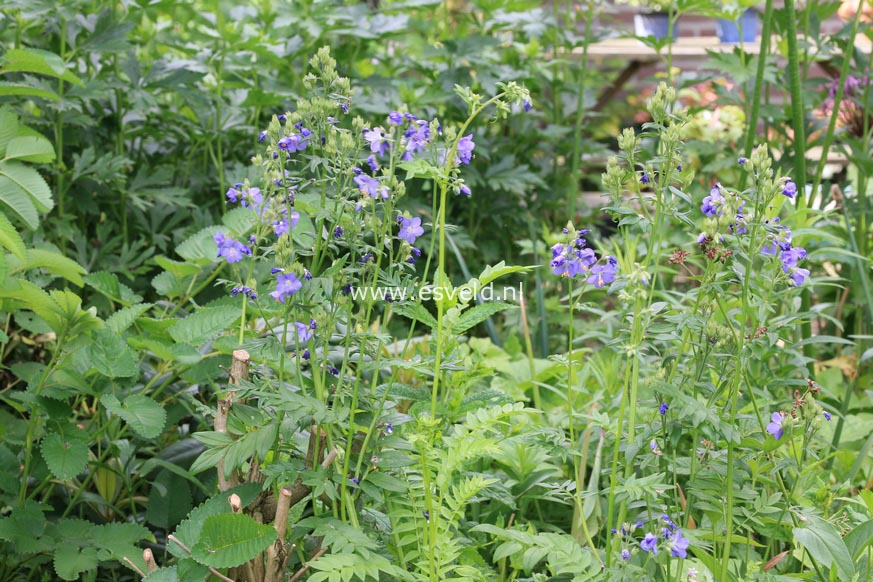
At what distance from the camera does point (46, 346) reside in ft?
6.93

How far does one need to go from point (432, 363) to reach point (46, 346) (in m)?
1.05

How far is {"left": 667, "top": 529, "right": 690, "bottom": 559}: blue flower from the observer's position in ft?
4.11

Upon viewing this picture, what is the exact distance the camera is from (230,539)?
4.30 ft

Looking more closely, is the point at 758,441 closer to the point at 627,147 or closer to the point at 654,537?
the point at 654,537

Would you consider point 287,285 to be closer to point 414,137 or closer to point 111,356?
point 414,137

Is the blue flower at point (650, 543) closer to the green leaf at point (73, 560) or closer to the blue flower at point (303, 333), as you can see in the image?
the blue flower at point (303, 333)

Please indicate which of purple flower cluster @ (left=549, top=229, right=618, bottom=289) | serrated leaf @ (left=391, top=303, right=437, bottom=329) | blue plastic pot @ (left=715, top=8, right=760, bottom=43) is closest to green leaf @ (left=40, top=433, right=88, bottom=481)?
serrated leaf @ (left=391, top=303, right=437, bottom=329)

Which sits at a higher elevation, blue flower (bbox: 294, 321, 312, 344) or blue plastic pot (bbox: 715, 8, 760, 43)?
blue flower (bbox: 294, 321, 312, 344)

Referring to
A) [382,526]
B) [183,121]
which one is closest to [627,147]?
[382,526]

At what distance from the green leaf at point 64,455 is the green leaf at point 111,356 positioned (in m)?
0.13

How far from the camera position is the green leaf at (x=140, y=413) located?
4.94 feet

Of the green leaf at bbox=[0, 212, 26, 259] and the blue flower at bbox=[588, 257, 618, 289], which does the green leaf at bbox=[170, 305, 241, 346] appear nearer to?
the green leaf at bbox=[0, 212, 26, 259]

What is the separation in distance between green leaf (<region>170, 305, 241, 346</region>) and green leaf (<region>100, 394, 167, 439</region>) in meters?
0.12

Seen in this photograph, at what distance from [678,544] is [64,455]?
0.96m
